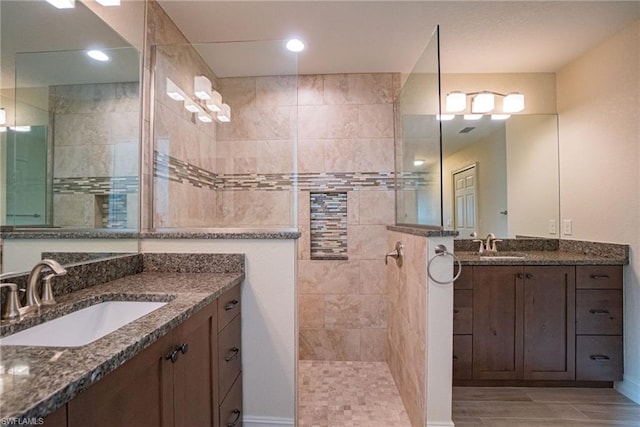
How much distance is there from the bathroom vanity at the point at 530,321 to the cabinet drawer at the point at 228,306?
1486 mm

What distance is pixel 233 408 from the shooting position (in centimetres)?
157

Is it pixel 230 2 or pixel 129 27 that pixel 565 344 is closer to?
pixel 230 2

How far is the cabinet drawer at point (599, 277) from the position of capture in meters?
2.19

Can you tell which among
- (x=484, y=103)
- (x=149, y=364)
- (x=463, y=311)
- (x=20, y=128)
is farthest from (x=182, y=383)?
(x=484, y=103)

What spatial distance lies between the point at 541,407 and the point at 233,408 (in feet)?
6.31

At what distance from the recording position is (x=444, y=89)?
9.20ft

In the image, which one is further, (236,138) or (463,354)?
(236,138)

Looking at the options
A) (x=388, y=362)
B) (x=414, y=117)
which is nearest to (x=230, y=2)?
(x=414, y=117)

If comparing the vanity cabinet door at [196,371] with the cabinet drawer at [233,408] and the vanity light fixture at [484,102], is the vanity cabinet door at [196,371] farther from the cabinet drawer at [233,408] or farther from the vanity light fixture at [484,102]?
the vanity light fixture at [484,102]

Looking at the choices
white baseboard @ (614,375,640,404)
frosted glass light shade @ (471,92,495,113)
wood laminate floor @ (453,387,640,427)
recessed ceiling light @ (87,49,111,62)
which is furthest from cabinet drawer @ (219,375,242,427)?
frosted glass light shade @ (471,92,495,113)

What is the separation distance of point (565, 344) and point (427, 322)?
4.31 ft

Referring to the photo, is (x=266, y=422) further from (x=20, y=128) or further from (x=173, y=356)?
(x=20, y=128)

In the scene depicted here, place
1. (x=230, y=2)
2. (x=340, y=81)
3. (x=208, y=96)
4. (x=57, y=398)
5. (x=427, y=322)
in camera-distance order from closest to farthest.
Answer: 1. (x=57, y=398)
2. (x=427, y=322)
3. (x=230, y=2)
4. (x=208, y=96)
5. (x=340, y=81)

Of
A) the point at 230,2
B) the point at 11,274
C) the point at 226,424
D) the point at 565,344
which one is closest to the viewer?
the point at 11,274
